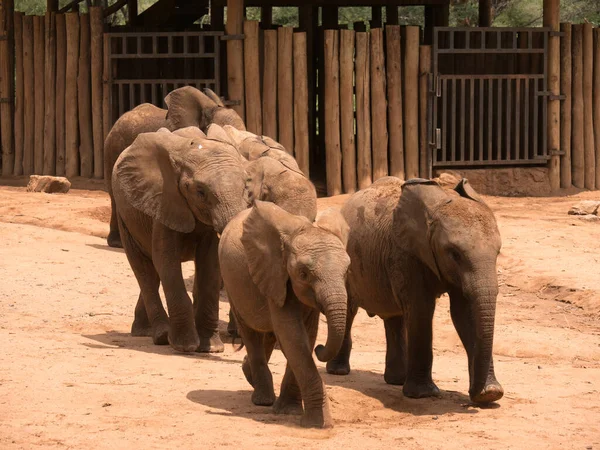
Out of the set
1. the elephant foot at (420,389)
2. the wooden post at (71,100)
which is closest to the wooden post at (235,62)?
the wooden post at (71,100)

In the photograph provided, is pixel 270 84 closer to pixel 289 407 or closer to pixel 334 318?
pixel 289 407

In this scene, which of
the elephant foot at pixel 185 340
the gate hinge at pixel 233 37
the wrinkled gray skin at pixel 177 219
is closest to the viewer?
the wrinkled gray skin at pixel 177 219

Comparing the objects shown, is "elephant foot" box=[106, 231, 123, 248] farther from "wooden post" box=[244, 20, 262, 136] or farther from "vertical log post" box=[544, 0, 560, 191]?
"vertical log post" box=[544, 0, 560, 191]

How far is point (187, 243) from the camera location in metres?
9.73

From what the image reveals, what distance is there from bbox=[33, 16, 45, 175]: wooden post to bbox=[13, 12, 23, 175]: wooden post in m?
0.36

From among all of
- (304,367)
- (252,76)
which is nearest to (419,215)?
(304,367)

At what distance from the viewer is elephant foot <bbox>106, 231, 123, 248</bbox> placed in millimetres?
13656

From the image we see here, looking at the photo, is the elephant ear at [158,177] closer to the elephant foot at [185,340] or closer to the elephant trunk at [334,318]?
the elephant foot at [185,340]

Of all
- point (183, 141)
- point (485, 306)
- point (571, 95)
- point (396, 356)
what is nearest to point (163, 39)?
point (571, 95)

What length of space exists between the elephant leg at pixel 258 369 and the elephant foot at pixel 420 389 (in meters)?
0.99

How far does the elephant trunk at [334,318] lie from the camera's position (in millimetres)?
6586

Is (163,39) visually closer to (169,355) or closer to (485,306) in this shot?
(169,355)

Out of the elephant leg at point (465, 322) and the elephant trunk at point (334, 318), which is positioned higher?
the elephant trunk at point (334, 318)

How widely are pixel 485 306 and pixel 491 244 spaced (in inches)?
15.8
